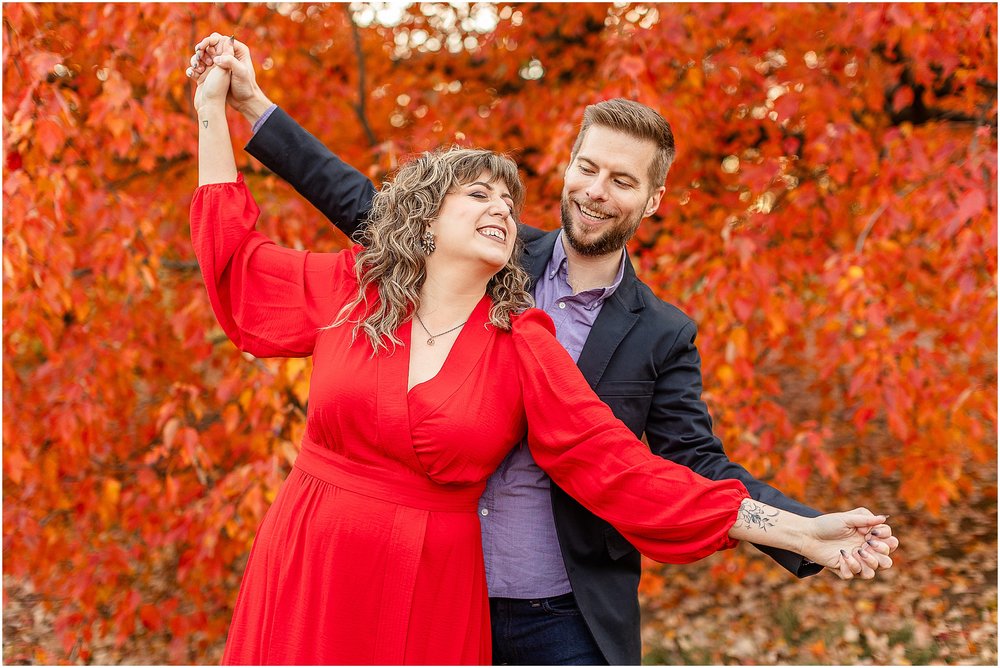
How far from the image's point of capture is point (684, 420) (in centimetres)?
242

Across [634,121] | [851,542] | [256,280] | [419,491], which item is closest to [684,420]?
[851,542]

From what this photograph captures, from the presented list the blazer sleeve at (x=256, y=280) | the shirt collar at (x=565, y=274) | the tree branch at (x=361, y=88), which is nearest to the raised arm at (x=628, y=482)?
the shirt collar at (x=565, y=274)

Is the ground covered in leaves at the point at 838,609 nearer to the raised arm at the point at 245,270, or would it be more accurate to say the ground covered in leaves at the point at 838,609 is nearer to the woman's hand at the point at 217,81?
the raised arm at the point at 245,270

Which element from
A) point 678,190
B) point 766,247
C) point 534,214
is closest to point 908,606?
point 766,247

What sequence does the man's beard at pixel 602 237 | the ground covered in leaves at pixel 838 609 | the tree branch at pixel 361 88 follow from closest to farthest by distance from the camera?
the man's beard at pixel 602 237 < the tree branch at pixel 361 88 < the ground covered in leaves at pixel 838 609

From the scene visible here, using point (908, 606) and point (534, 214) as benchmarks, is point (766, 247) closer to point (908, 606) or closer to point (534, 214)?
point (534, 214)

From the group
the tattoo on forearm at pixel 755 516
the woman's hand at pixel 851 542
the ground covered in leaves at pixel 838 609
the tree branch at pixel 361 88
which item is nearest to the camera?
the woman's hand at pixel 851 542

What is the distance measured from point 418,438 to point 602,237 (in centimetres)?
85

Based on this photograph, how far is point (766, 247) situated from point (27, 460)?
13.1ft

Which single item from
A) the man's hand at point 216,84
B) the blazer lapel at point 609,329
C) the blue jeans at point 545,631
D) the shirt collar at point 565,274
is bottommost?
the blue jeans at point 545,631

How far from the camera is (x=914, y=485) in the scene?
493 centimetres

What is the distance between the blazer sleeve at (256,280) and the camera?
2.30 m

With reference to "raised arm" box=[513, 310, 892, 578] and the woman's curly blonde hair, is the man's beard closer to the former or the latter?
the woman's curly blonde hair

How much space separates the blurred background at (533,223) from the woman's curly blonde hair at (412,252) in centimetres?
114
